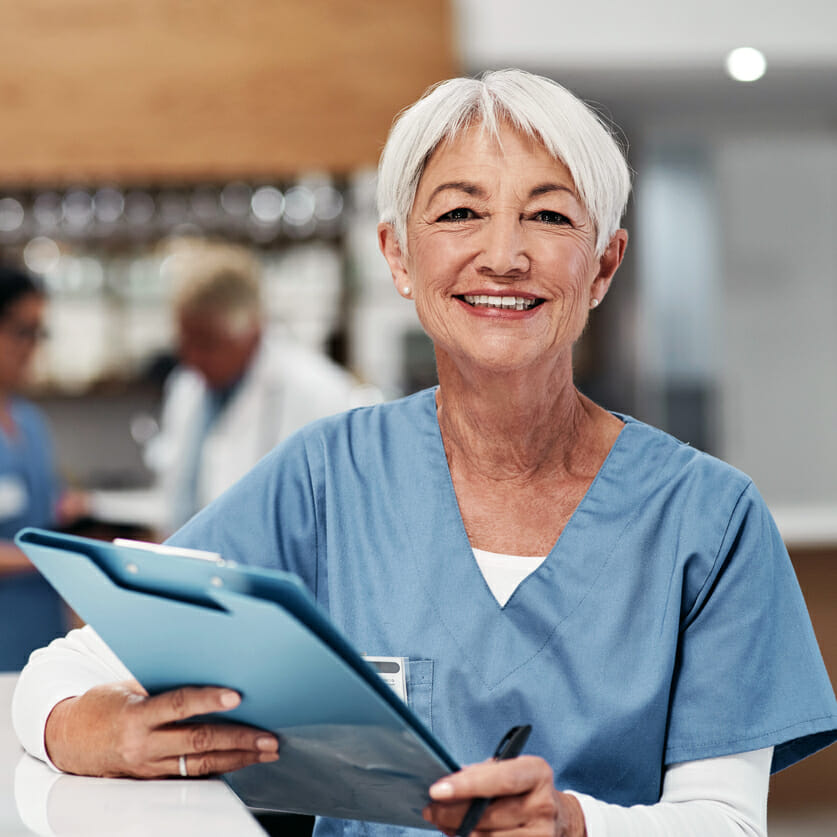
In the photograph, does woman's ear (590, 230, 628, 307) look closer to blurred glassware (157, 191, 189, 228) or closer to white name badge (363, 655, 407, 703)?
white name badge (363, 655, 407, 703)

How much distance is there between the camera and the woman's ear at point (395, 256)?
1.33 metres

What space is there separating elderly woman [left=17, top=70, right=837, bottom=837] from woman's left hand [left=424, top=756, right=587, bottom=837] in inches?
3.5

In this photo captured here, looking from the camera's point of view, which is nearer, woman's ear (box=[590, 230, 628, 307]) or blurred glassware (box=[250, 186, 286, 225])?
woman's ear (box=[590, 230, 628, 307])

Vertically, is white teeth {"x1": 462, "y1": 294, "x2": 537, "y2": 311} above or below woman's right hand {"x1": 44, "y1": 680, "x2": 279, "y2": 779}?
above

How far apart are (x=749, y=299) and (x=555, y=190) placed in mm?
4924

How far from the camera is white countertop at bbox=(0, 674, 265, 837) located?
0.89 metres

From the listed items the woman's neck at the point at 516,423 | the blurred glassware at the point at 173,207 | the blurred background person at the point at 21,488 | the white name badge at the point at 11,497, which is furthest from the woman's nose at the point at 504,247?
the blurred glassware at the point at 173,207

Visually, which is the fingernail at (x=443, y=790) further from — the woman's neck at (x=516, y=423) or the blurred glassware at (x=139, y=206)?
the blurred glassware at (x=139, y=206)

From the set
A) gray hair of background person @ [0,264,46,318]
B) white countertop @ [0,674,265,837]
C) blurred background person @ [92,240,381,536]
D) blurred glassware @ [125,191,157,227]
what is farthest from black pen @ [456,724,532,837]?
blurred glassware @ [125,191,157,227]

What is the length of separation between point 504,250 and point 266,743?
0.54 m

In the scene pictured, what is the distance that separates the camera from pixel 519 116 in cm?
119

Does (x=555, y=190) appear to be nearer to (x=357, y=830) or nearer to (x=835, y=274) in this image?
(x=357, y=830)

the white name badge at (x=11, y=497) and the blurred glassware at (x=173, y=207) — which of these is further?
the blurred glassware at (x=173, y=207)

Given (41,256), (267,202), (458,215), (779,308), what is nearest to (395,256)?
(458,215)
